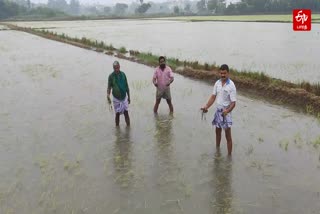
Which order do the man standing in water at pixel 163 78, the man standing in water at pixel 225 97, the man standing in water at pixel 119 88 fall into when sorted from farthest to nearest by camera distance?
the man standing in water at pixel 163 78
the man standing in water at pixel 119 88
the man standing in water at pixel 225 97

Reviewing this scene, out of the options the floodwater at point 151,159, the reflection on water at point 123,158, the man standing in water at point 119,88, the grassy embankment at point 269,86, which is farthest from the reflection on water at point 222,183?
the grassy embankment at point 269,86

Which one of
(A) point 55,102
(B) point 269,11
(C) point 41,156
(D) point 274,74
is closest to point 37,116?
(A) point 55,102

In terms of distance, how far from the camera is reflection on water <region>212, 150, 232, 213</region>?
4.58 meters

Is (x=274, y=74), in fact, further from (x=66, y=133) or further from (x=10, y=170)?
(x=10, y=170)

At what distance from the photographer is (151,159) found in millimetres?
6090

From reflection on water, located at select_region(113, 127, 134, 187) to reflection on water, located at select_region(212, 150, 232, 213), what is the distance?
116 cm

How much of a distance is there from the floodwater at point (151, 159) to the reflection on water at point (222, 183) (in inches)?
0.5

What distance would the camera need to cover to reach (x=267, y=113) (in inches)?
333

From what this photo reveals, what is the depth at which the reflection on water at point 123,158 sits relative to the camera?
538 centimetres

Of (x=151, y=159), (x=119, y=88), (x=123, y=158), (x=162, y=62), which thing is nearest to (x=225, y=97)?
(x=151, y=159)

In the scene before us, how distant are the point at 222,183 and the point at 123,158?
5.63ft

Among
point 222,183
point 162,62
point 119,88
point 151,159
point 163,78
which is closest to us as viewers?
point 222,183

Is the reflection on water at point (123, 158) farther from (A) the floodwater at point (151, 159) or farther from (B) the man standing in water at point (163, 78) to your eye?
(B) the man standing in water at point (163, 78)

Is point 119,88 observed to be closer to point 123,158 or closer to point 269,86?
point 123,158
